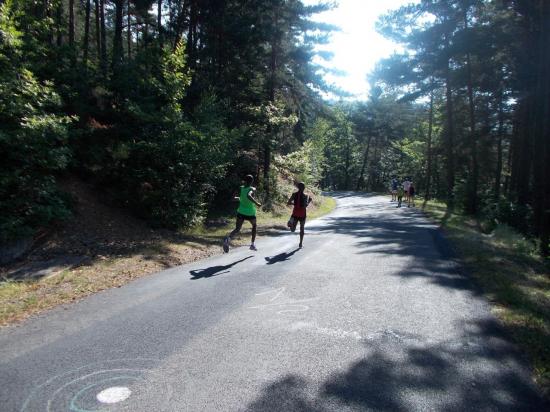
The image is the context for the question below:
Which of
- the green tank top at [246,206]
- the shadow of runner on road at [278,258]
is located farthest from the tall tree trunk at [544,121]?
the green tank top at [246,206]

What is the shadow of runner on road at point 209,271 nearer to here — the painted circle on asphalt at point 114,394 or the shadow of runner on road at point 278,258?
the shadow of runner on road at point 278,258

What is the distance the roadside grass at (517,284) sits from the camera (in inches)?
194

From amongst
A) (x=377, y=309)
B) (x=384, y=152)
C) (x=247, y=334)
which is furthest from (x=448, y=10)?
(x=384, y=152)

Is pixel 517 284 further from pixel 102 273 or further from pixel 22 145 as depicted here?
pixel 22 145

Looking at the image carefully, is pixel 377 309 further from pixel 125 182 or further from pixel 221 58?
pixel 221 58

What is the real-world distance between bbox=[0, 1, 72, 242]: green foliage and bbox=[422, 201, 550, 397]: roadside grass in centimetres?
954

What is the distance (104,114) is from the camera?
46.7 ft

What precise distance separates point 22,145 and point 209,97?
7964mm

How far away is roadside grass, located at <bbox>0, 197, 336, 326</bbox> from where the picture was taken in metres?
6.35

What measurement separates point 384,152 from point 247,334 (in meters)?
65.0

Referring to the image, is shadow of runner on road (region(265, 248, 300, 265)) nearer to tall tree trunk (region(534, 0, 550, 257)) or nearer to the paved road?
the paved road

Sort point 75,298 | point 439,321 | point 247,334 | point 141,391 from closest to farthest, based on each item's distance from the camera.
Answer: point 141,391 < point 247,334 < point 439,321 < point 75,298

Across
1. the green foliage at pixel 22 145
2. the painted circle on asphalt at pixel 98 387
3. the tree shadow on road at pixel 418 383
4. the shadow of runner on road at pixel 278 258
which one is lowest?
the shadow of runner on road at pixel 278 258

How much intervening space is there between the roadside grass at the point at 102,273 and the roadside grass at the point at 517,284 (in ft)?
22.1
